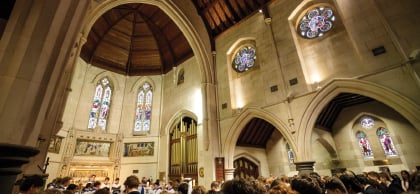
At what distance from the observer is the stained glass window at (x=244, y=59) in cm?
962

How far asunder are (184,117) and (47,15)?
32.2ft

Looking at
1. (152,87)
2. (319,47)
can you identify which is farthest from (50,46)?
(152,87)

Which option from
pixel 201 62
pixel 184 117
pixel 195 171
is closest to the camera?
pixel 195 171

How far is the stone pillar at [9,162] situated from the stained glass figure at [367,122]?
11.1 m

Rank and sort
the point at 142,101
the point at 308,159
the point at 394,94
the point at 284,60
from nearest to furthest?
the point at 394,94
the point at 308,159
the point at 284,60
the point at 142,101

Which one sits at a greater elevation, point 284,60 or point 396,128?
point 284,60

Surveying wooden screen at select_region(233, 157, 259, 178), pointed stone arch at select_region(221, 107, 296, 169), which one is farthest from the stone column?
wooden screen at select_region(233, 157, 259, 178)

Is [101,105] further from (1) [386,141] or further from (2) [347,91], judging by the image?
(1) [386,141]

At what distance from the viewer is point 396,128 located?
26.0 ft

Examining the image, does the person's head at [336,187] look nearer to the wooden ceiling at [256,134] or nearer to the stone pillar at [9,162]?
the stone pillar at [9,162]

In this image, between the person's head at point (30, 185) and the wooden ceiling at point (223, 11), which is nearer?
the person's head at point (30, 185)

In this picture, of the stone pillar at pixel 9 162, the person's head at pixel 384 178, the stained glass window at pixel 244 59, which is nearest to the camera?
the stone pillar at pixel 9 162

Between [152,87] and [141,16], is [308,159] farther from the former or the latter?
[141,16]

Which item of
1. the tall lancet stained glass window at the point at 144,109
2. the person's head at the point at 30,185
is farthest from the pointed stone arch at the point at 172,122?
the person's head at the point at 30,185
